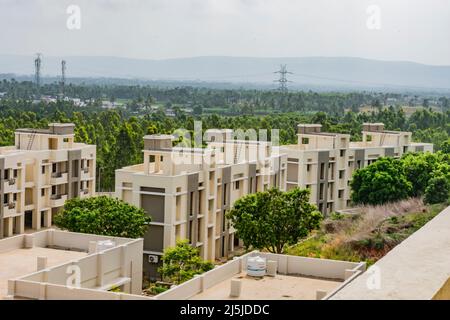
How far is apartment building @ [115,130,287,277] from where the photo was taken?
46.1 ft

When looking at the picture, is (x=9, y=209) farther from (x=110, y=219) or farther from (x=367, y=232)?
(x=367, y=232)

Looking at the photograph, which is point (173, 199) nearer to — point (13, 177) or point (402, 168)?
point (13, 177)

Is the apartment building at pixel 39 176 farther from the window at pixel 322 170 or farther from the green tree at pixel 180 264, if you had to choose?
the green tree at pixel 180 264

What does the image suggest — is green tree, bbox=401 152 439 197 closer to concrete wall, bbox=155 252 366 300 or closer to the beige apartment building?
the beige apartment building

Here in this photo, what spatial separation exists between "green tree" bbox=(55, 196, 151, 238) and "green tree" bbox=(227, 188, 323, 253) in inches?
68.7

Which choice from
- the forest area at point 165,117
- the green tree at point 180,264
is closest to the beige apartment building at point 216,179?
the green tree at point 180,264

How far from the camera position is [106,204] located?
13344mm

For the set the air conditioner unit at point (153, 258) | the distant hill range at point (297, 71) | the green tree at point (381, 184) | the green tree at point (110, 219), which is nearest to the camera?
the green tree at point (110, 219)

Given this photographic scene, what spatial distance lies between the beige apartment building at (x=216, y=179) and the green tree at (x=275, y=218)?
3.92 feet

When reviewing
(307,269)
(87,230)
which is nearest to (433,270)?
(307,269)

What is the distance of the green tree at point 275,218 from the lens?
45.0 ft
